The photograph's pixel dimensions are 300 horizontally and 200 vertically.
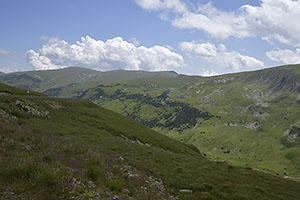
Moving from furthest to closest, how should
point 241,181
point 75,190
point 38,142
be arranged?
point 241,181
point 38,142
point 75,190

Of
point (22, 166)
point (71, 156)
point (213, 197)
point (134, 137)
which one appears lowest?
point (134, 137)

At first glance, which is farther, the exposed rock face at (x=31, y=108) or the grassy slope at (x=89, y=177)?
the exposed rock face at (x=31, y=108)

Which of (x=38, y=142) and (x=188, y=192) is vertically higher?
(x=38, y=142)

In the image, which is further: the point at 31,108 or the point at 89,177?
the point at 31,108

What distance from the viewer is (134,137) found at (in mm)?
65125

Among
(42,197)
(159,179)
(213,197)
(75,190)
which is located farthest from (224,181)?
(42,197)

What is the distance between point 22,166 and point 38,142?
29.4 ft

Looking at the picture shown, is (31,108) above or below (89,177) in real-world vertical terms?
above

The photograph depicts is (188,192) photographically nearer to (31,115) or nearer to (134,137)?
(31,115)

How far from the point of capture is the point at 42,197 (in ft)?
27.5

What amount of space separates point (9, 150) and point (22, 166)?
4.95m

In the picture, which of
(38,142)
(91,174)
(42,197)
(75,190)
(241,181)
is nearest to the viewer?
(42,197)

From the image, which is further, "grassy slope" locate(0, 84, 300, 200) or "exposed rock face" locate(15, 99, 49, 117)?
"exposed rock face" locate(15, 99, 49, 117)

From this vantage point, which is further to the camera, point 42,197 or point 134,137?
point 134,137
